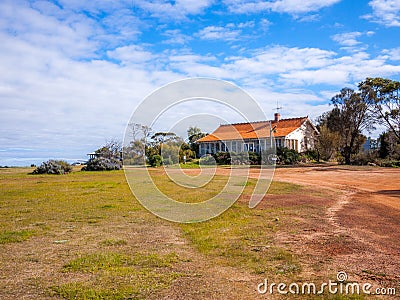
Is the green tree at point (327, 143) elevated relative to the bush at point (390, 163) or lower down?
elevated

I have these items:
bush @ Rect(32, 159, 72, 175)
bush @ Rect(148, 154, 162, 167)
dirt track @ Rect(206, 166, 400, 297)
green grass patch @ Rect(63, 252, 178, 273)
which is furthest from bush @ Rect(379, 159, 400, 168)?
green grass patch @ Rect(63, 252, 178, 273)

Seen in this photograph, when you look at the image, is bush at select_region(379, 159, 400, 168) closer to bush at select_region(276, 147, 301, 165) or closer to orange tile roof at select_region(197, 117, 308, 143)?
bush at select_region(276, 147, 301, 165)

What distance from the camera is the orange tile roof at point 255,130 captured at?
153ft

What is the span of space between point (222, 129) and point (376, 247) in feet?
148

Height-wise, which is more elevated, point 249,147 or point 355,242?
point 249,147

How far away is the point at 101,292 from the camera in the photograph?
4578mm

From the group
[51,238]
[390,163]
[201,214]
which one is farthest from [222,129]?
[51,238]

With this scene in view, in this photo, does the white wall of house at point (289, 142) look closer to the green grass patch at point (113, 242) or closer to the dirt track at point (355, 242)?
the dirt track at point (355, 242)

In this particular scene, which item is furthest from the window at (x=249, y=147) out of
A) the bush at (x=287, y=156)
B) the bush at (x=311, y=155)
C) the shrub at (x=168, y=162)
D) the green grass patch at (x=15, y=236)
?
the green grass patch at (x=15, y=236)

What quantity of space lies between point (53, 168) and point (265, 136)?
84.1 ft

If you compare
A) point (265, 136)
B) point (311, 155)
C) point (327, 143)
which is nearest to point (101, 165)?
point (265, 136)

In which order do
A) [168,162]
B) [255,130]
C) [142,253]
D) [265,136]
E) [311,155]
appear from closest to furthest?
[142,253]
[168,162]
[265,136]
[311,155]
[255,130]

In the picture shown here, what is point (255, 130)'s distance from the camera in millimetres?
49500

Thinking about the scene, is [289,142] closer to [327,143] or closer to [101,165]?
[327,143]
